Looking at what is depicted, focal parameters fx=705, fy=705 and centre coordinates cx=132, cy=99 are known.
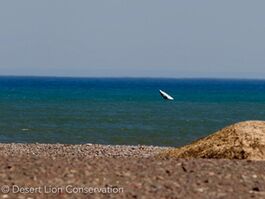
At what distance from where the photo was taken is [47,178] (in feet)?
47.0

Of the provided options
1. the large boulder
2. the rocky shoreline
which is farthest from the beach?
the large boulder

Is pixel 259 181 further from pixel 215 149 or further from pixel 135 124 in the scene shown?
pixel 135 124

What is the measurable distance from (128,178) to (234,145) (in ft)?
25.5

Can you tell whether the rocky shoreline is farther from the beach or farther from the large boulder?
the large boulder

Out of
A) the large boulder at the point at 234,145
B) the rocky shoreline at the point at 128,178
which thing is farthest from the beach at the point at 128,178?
the large boulder at the point at 234,145

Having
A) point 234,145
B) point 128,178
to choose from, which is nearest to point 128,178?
point 128,178

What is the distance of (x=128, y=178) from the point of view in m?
14.6

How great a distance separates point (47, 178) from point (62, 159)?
205 centimetres

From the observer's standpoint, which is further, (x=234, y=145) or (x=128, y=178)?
(x=234, y=145)

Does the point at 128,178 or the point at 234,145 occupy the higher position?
the point at 128,178

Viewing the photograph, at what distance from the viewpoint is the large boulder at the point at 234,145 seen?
2128 centimetres

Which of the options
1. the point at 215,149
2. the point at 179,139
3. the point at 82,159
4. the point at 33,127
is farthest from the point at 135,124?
the point at 82,159

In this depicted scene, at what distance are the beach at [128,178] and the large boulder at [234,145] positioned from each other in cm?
456

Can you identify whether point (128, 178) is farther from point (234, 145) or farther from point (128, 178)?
point (234, 145)
